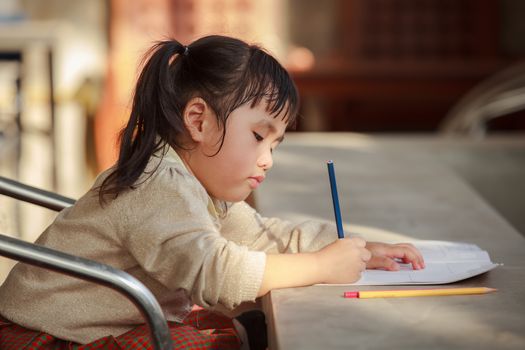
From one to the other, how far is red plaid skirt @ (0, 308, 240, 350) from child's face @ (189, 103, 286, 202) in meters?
0.20

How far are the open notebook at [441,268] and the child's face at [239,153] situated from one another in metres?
0.22

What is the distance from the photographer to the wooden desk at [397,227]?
1.07m

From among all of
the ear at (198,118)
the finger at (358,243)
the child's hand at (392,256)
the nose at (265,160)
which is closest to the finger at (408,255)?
the child's hand at (392,256)

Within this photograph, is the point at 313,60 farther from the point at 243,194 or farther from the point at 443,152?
the point at 243,194

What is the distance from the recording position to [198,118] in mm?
1296

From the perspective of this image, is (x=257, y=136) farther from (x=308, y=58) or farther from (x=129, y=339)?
(x=308, y=58)

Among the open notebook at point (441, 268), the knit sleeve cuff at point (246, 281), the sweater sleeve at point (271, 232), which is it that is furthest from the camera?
the sweater sleeve at point (271, 232)

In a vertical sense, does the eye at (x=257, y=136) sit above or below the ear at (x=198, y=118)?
below

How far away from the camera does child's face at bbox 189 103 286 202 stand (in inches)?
50.4

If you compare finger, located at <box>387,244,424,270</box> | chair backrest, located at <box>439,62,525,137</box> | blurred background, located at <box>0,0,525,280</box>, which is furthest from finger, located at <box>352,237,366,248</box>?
blurred background, located at <box>0,0,525,280</box>

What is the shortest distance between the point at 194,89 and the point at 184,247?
26 cm

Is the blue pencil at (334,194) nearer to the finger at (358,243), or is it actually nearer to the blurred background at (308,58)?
the finger at (358,243)

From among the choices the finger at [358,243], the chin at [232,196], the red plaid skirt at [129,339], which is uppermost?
the chin at [232,196]

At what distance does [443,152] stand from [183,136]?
1398 millimetres
